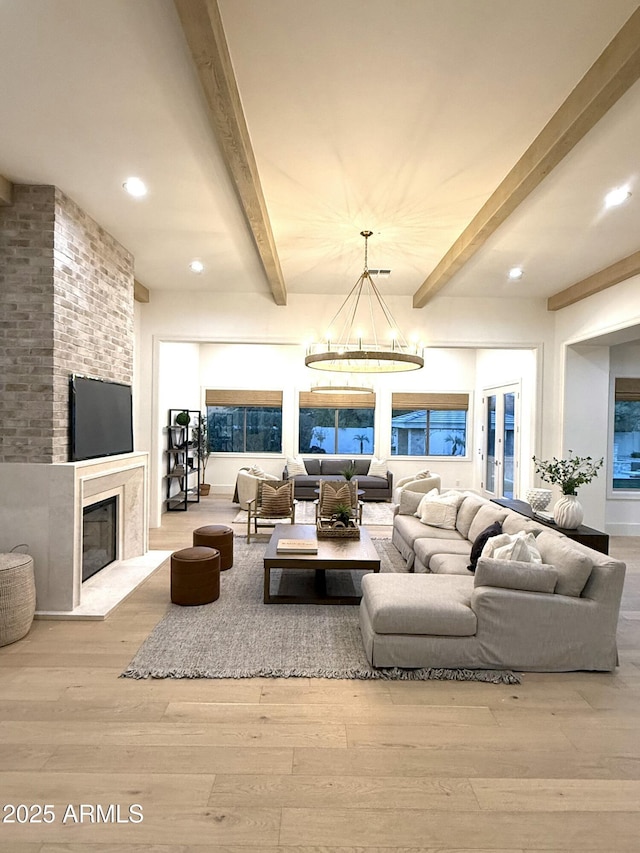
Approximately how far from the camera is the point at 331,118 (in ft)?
9.40

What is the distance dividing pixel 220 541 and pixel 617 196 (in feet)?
14.6

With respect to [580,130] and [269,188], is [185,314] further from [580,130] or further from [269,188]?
[580,130]

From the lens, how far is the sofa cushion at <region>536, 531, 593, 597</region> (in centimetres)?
315

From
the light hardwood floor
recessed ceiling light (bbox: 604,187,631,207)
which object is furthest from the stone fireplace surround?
recessed ceiling light (bbox: 604,187,631,207)

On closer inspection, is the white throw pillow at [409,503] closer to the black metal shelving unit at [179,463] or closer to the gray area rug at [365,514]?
the gray area rug at [365,514]

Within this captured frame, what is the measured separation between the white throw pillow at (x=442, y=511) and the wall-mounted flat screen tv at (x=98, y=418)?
3.22m

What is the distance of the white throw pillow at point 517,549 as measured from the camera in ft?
10.9

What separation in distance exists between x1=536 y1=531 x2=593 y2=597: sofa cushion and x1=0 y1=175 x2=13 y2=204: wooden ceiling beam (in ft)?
15.1

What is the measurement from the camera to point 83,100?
8.92ft

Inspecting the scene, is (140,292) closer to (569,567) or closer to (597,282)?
(597,282)

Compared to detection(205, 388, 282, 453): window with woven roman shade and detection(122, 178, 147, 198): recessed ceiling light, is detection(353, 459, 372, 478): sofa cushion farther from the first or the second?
detection(122, 178, 147, 198): recessed ceiling light

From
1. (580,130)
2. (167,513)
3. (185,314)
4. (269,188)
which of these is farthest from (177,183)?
(167,513)

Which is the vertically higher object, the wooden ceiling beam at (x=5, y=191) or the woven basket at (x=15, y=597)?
the wooden ceiling beam at (x=5, y=191)

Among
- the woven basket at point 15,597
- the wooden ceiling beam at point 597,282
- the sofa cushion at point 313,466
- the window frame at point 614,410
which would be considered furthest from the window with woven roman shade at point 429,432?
the woven basket at point 15,597
